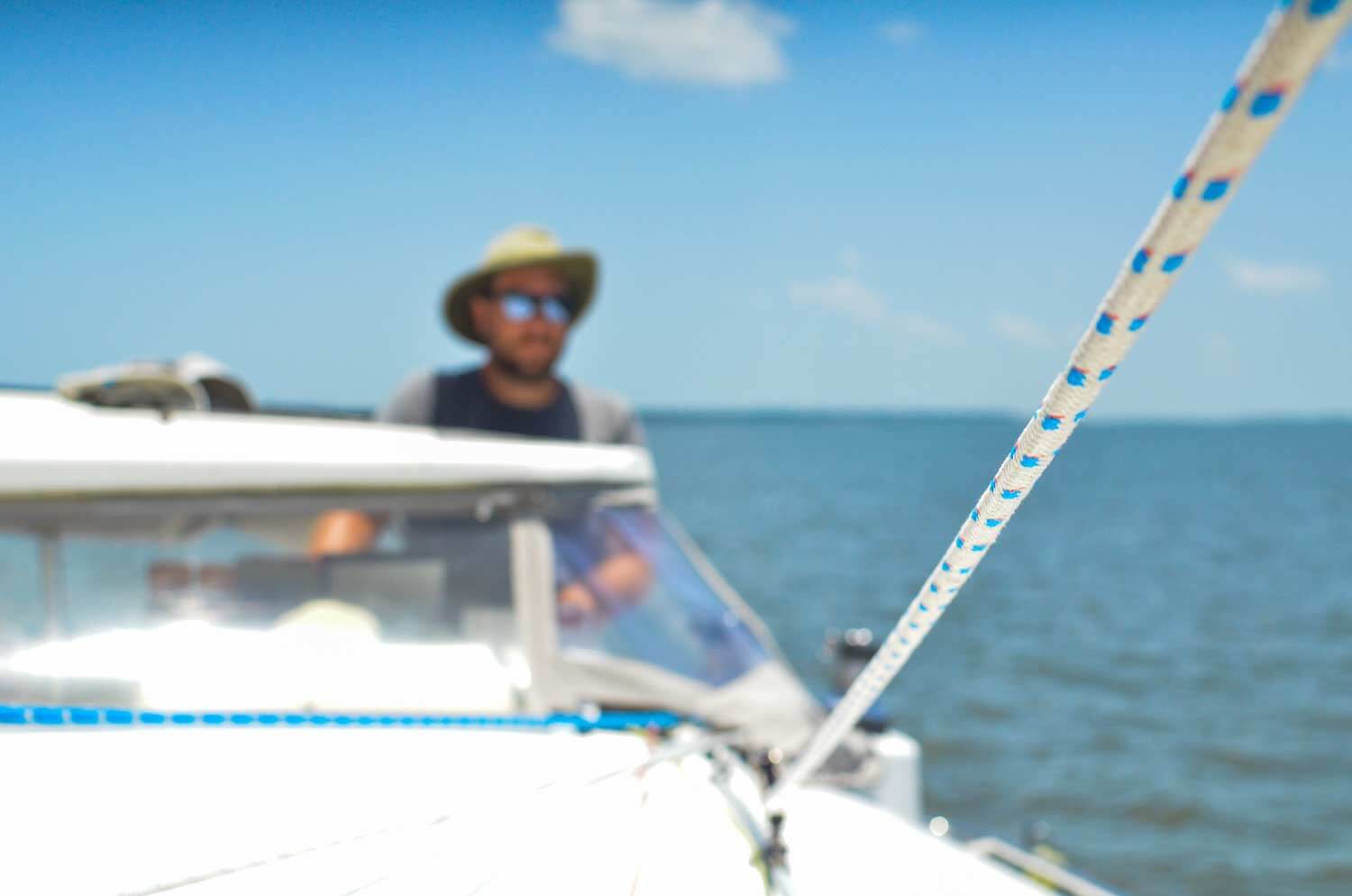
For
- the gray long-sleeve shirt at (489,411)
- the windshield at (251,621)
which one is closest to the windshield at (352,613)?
the windshield at (251,621)

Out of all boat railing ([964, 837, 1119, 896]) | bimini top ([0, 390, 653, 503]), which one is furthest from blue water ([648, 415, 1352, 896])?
bimini top ([0, 390, 653, 503])

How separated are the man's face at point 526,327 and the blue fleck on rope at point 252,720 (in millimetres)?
2504

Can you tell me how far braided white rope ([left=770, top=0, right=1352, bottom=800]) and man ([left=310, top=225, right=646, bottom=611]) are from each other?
358 cm

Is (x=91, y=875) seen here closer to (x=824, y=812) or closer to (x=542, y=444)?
(x=824, y=812)

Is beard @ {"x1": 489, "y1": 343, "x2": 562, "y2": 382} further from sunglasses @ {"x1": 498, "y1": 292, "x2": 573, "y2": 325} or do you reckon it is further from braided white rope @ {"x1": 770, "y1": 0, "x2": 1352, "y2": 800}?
braided white rope @ {"x1": 770, "y1": 0, "x2": 1352, "y2": 800}

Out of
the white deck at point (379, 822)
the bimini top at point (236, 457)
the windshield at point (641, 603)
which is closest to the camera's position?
the white deck at point (379, 822)

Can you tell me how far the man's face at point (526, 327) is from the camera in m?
4.84

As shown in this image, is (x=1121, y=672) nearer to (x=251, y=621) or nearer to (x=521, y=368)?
(x=521, y=368)

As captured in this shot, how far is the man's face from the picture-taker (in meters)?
4.84

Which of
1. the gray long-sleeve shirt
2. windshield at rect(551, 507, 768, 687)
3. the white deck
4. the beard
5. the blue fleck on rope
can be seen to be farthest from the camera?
the beard

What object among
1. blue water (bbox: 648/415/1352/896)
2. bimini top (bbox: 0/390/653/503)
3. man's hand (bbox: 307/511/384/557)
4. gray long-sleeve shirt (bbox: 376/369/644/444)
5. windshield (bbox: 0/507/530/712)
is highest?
gray long-sleeve shirt (bbox: 376/369/644/444)

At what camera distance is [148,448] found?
2775 mm

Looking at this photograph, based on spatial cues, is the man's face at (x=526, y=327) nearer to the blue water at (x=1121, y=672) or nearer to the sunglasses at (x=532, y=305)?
the sunglasses at (x=532, y=305)

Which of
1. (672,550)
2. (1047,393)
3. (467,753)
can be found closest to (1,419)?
(467,753)
